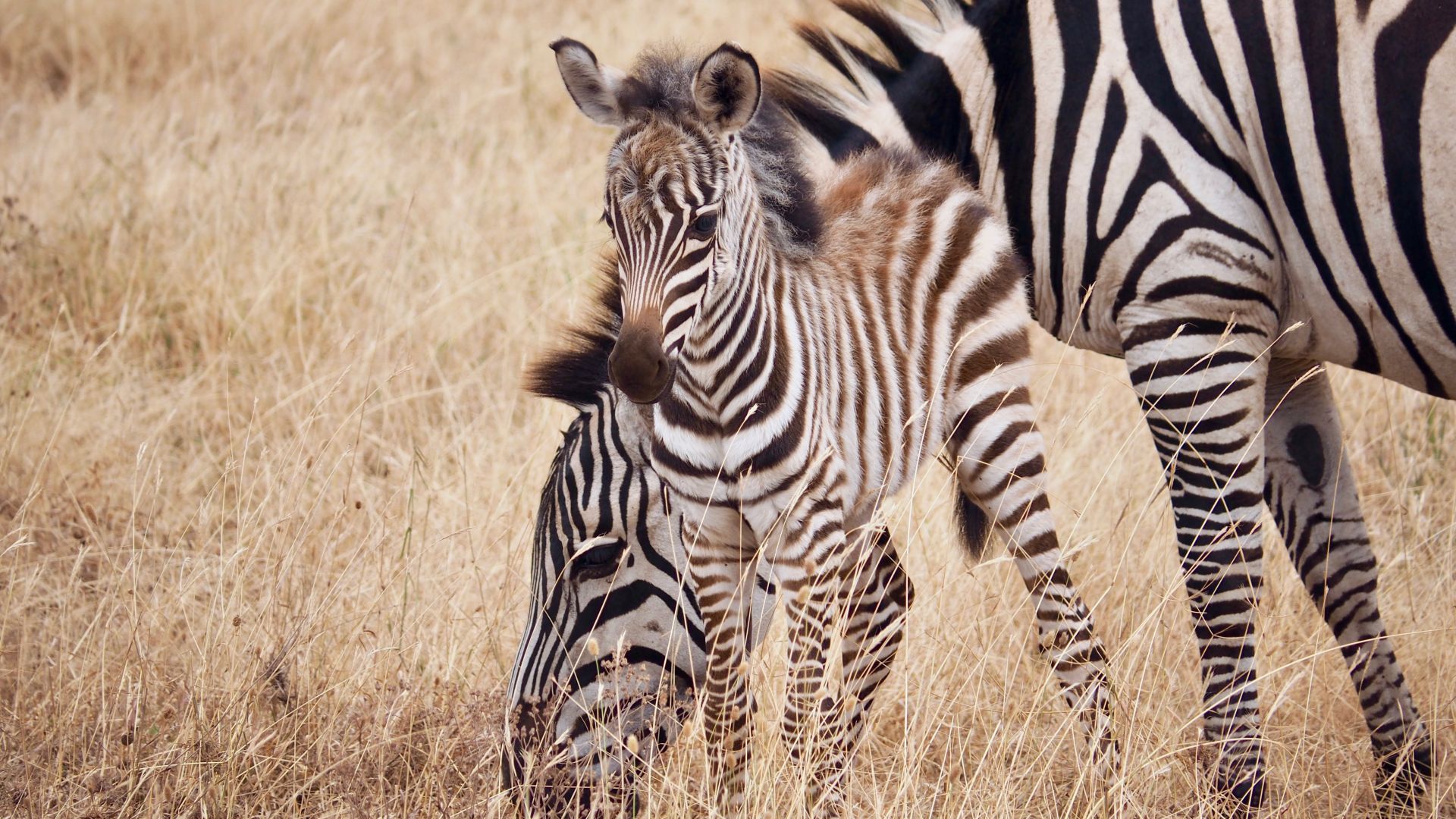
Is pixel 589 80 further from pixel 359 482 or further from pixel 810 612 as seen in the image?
pixel 359 482

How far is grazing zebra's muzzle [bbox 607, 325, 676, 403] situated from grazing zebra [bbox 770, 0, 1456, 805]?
4.75 feet

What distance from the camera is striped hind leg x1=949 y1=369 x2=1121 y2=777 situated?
3.74 m

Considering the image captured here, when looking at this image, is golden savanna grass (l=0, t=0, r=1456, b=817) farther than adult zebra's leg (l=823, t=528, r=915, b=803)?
No

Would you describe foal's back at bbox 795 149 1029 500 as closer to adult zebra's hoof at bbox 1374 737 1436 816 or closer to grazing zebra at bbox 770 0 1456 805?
grazing zebra at bbox 770 0 1456 805

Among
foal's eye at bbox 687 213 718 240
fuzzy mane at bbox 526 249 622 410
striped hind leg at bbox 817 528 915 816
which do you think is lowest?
striped hind leg at bbox 817 528 915 816

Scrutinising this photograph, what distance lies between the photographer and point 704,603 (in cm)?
350

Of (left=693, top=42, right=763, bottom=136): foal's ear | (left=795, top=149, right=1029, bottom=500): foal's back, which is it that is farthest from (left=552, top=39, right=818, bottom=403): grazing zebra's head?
(left=795, top=149, right=1029, bottom=500): foal's back

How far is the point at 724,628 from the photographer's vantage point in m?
3.50

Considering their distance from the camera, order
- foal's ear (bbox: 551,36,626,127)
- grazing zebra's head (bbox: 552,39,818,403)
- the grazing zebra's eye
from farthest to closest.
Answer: the grazing zebra's eye < foal's ear (bbox: 551,36,626,127) < grazing zebra's head (bbox: 552,39,818,403)

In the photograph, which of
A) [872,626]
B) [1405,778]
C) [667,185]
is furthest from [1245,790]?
[667,185]

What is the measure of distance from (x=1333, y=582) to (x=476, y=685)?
2.85 metres

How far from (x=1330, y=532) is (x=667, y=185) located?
2577mm

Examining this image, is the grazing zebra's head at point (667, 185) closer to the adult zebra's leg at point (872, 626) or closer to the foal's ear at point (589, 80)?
the foal's ear at point (589, 80)

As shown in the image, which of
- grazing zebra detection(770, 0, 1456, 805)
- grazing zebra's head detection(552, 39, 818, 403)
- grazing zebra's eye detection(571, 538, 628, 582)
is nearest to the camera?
grazing zebra's head detection(552, 39, 818, 403)
